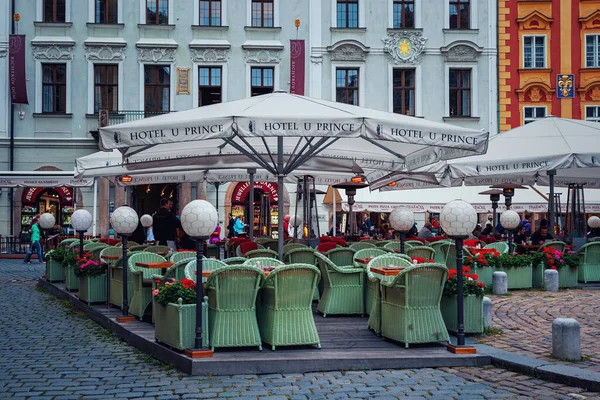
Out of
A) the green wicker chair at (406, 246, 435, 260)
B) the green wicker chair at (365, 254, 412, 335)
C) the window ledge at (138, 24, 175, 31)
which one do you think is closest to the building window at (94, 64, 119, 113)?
the window ledge at (138, 24, 175, 31)

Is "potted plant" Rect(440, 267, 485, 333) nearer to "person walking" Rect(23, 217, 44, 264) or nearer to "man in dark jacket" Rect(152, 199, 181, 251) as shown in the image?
"man in dark jacket" Rect(152, 199, 181, 251)

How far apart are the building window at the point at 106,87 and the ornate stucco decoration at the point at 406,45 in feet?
34.0

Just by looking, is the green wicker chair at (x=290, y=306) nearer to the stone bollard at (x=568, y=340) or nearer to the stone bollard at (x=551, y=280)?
the stone bollard at (x=568, y=340)

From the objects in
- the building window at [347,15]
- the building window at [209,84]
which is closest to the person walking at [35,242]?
the building window at [209,84]

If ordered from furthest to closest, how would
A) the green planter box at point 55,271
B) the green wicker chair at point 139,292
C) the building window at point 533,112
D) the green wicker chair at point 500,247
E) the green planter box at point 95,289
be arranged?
the building window at point 533,112 < the green planter box at point 55,271 < the green wicker chair at point 500,247 < the green planter box at point 95,289 < the green wicker chair at point 139,292

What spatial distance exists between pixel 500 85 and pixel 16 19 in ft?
60.6

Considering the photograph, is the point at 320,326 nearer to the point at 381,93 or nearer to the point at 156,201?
the point at 381,93

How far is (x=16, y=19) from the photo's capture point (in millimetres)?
27484

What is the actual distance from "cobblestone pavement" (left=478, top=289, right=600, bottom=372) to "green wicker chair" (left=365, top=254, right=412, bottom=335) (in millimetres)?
1253

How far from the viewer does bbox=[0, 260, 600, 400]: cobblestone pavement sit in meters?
6.45

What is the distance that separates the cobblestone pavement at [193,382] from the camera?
21.1 ft

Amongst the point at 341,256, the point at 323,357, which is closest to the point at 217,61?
the point at 341,256

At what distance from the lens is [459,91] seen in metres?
29.4

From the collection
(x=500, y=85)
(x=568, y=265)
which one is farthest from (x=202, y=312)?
(x=500, y=85)
